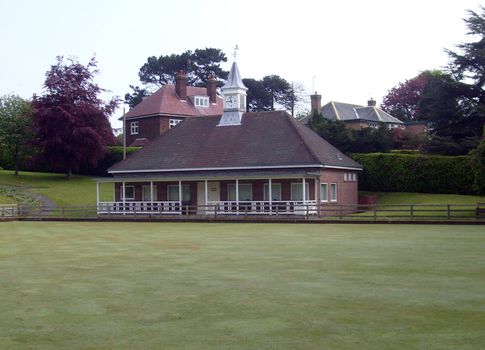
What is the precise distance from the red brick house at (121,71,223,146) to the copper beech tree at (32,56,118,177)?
654 cm

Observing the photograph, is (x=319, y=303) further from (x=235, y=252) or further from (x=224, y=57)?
(x=224, y=57)

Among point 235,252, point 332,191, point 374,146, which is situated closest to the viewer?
point 235,252

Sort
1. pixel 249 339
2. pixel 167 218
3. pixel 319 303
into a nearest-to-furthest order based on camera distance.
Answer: pixel 249 339 < pixel 319 303 < pixel 167 218

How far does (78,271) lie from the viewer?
50.0ft

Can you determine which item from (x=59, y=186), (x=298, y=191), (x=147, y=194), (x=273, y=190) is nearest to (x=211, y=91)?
(x=59, y=186)

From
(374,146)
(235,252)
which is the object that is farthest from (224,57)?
(235,252)

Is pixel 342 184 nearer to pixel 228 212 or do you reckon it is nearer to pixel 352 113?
pixel 228 212

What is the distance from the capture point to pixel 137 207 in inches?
1654

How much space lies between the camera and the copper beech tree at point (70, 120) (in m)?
56.5

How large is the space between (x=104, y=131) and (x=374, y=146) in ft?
75.7

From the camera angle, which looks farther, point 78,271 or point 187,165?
point 187,165

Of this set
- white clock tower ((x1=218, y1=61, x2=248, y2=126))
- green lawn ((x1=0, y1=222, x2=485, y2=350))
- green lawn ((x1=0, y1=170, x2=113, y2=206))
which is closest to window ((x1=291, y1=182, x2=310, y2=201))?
white clock tower ((x1=218, y1=61, x2=248, y2=126))

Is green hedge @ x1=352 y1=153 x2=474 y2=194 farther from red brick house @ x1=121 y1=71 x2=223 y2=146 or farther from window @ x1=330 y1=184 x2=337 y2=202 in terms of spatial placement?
red brick house @ x1=121 y1=71 x2=223 y2=146

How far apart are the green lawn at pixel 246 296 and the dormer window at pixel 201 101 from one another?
4845 centimetres
